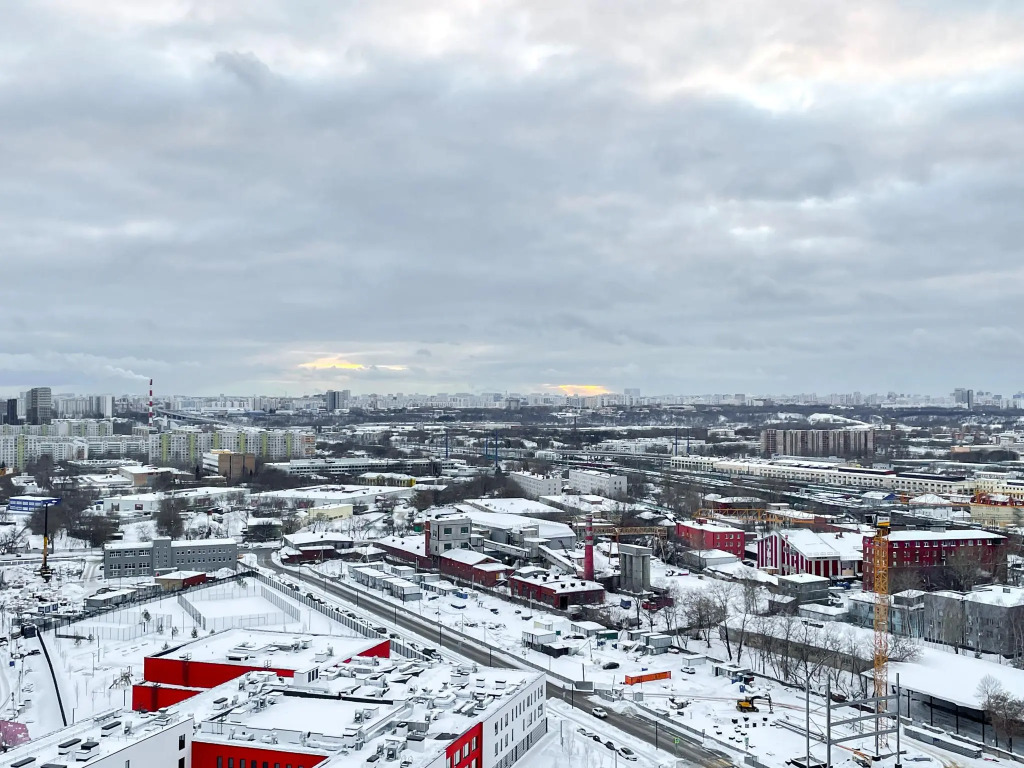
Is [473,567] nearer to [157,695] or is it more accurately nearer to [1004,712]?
[157,695]

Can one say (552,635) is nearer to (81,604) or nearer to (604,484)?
(81,604)

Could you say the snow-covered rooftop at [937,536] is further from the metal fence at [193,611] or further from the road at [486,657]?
the metal fence at [193,611]

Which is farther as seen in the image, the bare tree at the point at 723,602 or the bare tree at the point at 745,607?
the bare tree at the point at 723,602

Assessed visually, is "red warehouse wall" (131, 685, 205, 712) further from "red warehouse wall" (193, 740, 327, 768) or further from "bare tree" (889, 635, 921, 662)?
"bare tree" (889, 635, 921, 662)

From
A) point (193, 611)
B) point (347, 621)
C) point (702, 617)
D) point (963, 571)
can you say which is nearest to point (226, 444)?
point (193, 611)

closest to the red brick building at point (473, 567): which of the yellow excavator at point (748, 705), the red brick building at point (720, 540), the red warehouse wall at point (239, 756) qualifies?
the red brick building at point (720, 540)

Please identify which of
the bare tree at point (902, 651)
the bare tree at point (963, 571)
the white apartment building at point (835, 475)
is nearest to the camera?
the bare tree at point (902, 651)

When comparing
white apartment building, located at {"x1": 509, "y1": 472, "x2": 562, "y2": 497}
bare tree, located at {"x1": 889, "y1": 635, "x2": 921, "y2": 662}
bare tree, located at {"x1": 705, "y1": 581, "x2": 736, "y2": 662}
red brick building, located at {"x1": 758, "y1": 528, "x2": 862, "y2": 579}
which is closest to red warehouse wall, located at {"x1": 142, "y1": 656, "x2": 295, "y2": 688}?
bare tree, located at {"x1": 705, "y1": 581, "x2": 736, "y2": 662}
